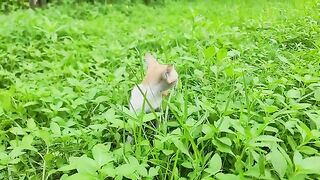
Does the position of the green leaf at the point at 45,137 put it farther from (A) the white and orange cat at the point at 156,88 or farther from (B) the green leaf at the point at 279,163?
(B) the green leaf at the point at 279,163

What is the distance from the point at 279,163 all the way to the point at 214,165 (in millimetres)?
173

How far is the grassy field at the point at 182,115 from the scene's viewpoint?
3.76ft

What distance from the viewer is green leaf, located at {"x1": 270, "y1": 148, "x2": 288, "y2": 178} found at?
39.5 inches

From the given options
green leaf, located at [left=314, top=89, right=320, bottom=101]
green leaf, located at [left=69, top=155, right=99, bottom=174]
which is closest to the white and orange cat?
green leaf, located at [left=69, top=155, right=99, bottom=174]

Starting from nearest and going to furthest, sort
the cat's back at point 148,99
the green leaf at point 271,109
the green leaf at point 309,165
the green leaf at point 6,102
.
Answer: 1. the green leaf at point 309,165
2. the green leaf at point 271,109
3. the cat's back at point 148,99
4. the green leaf at point 6,102

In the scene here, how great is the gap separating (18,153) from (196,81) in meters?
0.82

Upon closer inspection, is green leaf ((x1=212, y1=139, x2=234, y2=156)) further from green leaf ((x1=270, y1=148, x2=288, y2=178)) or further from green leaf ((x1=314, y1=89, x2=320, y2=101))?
green leaf ((x1=314, y1=89, x2=320, y2=101))

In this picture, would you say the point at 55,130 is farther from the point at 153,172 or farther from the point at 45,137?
the point at 153,172

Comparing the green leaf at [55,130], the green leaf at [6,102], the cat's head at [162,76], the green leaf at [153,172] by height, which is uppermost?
the cat's head at [162,76]

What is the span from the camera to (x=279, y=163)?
101cm

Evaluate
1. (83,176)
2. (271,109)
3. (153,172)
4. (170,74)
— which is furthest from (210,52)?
(83,176)

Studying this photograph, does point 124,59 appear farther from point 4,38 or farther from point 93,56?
point 4,38

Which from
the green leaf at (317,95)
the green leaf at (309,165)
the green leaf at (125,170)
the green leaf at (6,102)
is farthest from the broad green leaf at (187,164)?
the green leaf at (6,102)

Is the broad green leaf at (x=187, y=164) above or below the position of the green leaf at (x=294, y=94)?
below
